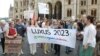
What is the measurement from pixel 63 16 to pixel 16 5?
119 feet

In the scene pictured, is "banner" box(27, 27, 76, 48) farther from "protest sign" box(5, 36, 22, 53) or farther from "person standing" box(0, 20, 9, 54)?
"person standing" box(0, 20, 9, 54)

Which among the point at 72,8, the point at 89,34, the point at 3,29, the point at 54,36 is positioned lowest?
the point at 54,36

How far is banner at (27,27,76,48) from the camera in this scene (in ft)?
44.7

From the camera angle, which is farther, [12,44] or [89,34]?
[12,44]

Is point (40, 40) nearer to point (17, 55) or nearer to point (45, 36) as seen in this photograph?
point (45, 36)

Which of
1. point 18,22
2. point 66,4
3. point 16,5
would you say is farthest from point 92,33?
point 16,5

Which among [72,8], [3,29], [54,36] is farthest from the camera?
[72,8]

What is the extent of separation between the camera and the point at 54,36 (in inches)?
553

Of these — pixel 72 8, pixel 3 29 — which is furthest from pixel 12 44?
pixel 72 8

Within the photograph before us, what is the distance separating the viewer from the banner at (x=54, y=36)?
13617 millimetres

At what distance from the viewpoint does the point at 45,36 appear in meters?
14.4

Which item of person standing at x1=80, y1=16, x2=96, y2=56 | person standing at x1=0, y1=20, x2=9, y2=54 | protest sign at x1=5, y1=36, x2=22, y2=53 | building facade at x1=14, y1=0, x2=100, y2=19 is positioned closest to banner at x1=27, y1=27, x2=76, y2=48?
protest sign at x1=5, y1=36, x2=22, y2=53

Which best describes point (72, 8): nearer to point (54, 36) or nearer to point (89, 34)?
point (54, 36)

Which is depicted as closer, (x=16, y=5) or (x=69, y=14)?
(x=69, y=14)
